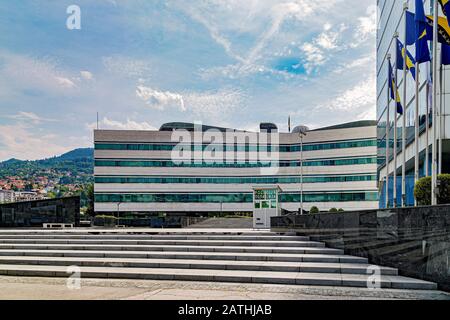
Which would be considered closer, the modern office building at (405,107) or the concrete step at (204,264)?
the concrete step at (204,264)

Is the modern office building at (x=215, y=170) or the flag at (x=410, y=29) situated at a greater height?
the flag at (x=410, y=29)

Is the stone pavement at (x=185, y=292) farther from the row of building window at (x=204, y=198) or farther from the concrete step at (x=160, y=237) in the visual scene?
the row of building window at (x=204, y=198)

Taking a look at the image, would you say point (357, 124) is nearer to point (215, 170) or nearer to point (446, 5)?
point (215, 170)

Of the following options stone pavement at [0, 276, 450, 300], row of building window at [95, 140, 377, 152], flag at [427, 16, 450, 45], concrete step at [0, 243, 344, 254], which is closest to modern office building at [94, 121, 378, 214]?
row of building window at [95, 140, 377, 152]

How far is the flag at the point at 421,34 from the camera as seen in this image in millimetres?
13352

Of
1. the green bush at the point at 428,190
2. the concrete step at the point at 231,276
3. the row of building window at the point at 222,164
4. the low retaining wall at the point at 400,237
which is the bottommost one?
the concrete step at the point at 231,276

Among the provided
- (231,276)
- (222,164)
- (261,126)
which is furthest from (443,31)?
(261,126)

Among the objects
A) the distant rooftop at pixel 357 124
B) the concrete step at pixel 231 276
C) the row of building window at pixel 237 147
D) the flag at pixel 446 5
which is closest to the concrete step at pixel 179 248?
the concrete step at pixel 231 276

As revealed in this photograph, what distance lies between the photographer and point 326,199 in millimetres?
63719

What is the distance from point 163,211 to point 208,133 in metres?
16.4

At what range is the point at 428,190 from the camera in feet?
36.8

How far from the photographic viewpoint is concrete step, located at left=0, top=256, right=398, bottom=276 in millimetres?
9492

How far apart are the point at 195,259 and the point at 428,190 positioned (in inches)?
295

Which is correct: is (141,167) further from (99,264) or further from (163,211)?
(99,264)
